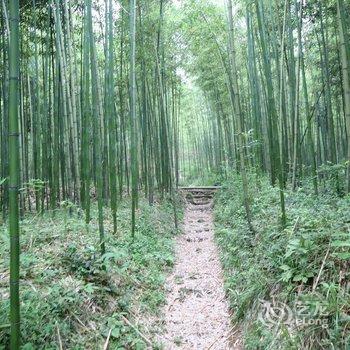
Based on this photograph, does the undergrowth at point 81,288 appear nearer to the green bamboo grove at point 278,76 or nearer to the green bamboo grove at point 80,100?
the green bamboo grove at point 80,100

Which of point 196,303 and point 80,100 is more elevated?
point 80,100

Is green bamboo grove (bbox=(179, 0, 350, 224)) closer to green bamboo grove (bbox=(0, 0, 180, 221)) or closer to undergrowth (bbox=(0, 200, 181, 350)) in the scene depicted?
green bamboo grove (bbox=(0, 0, 180, 221))

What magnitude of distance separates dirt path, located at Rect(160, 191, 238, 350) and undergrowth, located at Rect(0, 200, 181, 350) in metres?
0.16

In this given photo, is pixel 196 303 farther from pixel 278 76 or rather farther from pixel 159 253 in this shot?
pixel 278 76

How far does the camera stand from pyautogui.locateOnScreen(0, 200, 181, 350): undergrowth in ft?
6.79

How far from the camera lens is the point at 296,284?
7.38 feet

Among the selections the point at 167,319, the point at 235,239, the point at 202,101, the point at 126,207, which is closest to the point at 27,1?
the point at 126,207
